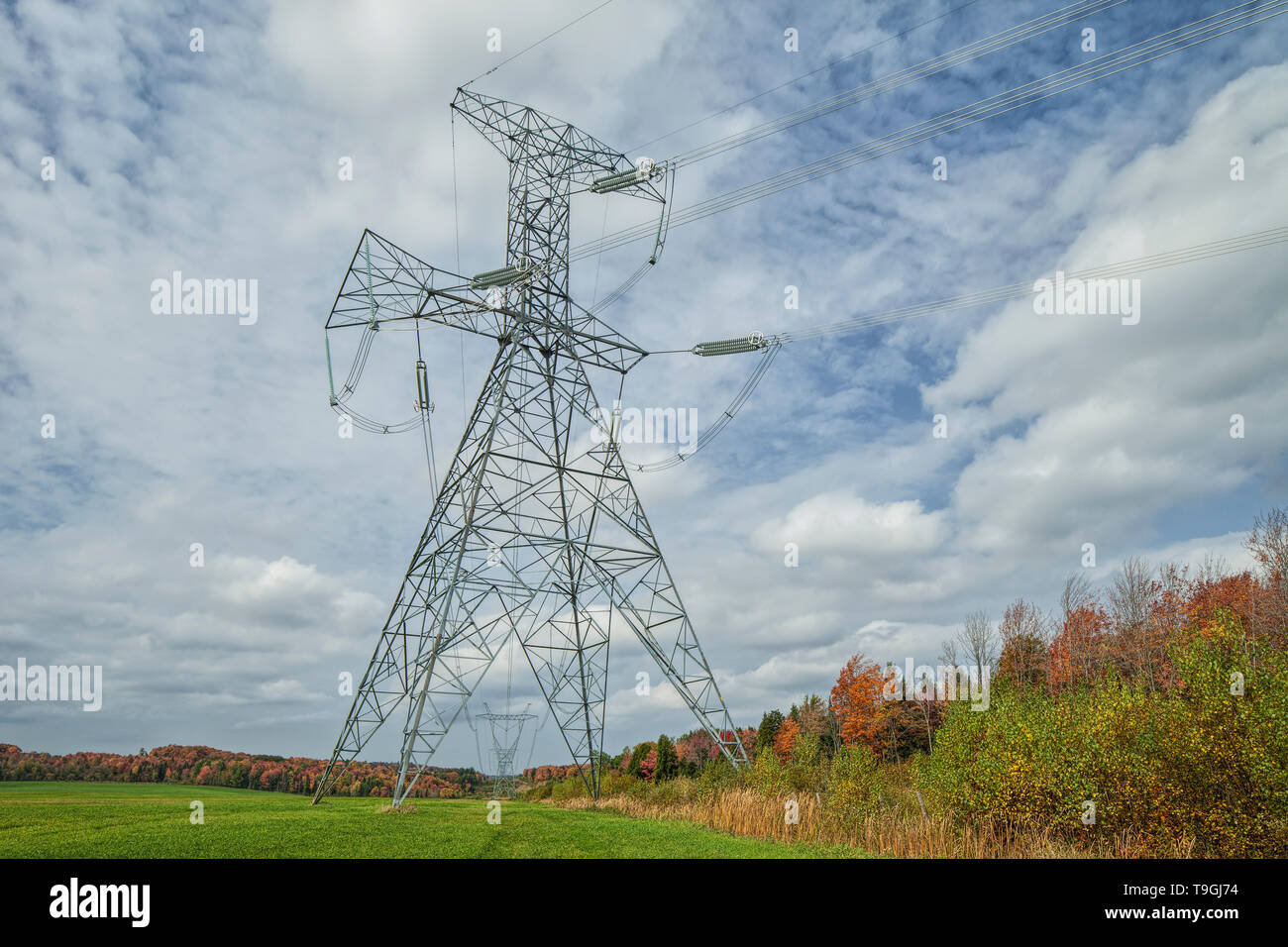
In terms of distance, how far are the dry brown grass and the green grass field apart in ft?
2.66

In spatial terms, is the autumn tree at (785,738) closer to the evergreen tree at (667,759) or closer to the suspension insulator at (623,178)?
the evergreen tree at (667,759)

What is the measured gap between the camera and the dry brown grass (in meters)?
12.6

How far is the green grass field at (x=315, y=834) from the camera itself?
1084 cm

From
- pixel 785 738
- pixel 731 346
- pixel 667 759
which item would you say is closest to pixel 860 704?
pixel 785 738

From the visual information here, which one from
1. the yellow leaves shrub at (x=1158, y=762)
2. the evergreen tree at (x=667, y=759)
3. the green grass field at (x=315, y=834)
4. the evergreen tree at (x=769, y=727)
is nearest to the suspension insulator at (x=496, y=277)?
the green grass field at (x=315, y=834)

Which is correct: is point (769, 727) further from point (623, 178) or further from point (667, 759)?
point (623, 178)

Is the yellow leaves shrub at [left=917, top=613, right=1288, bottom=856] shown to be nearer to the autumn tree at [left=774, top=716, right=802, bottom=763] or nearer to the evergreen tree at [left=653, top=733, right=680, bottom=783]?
the evergreen tree at [left=653, top=733, right=680, bottom=783]

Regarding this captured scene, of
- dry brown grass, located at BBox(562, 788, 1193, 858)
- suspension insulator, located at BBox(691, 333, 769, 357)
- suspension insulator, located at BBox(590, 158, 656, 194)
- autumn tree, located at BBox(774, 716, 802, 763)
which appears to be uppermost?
suspension insulator, located at BBox(590, 158, 656, 194)

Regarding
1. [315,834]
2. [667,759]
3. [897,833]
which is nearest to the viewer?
[315,834]

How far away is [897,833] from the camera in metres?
14.2

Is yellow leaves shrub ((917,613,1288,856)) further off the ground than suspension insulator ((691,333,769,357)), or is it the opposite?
suspension insulator ((691,333,769,357))

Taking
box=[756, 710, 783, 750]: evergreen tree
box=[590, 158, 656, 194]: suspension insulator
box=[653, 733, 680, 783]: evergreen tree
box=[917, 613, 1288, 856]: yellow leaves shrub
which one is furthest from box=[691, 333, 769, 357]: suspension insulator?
box=[756, 710, 783, 750]: evergreen tree

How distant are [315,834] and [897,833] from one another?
36.5 ft
